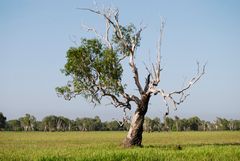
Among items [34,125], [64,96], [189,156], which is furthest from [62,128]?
[189,156]

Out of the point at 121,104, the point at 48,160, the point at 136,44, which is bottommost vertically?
the point at 48,160

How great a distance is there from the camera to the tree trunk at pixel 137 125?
32.5 metres

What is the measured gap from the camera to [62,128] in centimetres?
19800

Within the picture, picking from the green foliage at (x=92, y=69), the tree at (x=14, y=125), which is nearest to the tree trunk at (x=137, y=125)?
the green foliage at (x=92, y=69)

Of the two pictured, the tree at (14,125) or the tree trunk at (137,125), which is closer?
the tree trunk at (137,125)

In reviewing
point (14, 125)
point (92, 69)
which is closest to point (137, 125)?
point (92, 69)

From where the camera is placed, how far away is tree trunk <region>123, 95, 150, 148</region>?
3253cm

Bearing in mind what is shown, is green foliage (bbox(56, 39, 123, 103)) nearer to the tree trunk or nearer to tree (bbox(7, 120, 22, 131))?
the tree trunk

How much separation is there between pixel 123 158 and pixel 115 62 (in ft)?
49.6

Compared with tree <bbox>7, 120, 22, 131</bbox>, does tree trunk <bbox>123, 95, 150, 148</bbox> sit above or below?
below

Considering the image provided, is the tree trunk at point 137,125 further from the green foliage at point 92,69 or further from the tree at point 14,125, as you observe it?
the tree at point 14,125

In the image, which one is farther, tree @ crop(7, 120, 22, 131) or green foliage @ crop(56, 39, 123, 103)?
tree @ crop(7, 120, 22, 131)

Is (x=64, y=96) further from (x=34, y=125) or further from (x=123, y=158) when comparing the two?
(x=34, y=125)

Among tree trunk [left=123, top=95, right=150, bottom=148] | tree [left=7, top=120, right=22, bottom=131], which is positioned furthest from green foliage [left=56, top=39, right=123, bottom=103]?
tree [left=7, top=120, right=22, bottom=131]
